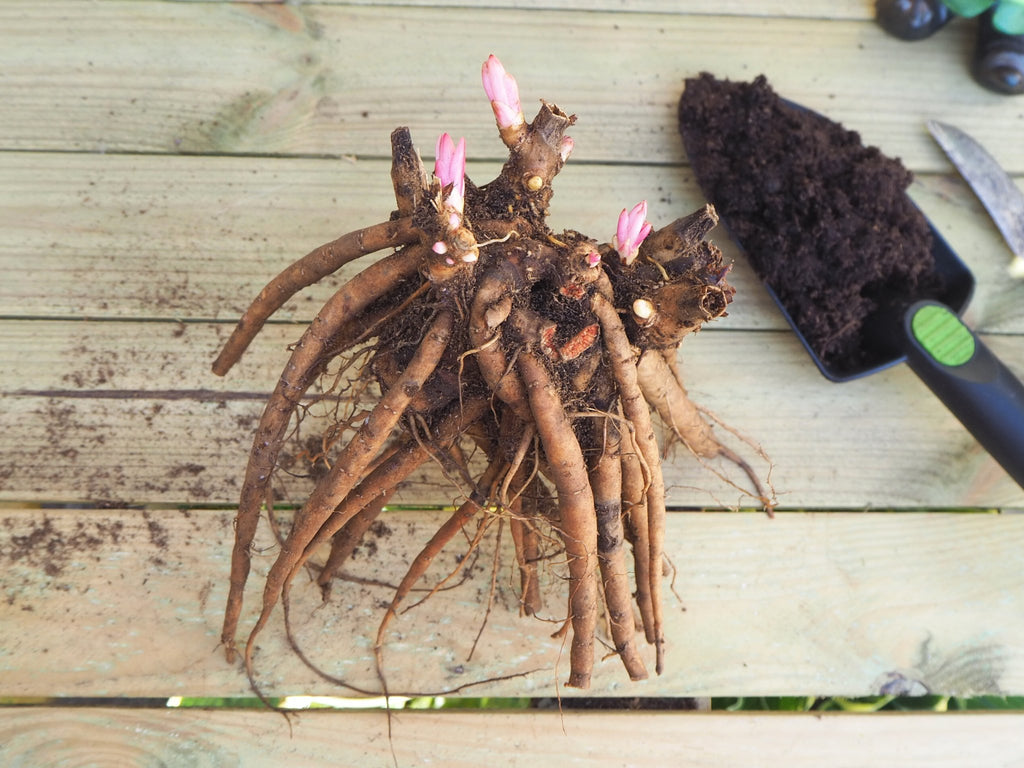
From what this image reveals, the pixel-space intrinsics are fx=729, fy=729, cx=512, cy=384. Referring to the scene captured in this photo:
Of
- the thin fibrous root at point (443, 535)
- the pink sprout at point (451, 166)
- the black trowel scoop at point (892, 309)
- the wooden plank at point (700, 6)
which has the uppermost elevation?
the wooden plank at point (700, 6)

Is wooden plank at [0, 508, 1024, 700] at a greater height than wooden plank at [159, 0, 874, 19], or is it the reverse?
wooden plank at [159, 0, 874, 19]

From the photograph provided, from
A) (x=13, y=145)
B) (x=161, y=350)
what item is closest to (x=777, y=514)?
(x=161, y=350)

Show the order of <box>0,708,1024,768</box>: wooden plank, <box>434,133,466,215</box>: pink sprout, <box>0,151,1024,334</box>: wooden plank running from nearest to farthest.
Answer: <box>434,133,466,215</box>: pink sprout → <box>0,708,1024,768</box>: wooden plank → <box>0,151,1024,334</box>: wooden plank

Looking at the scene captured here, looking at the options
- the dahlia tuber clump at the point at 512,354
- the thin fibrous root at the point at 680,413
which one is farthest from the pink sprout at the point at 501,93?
the thin fibrous root at the point at 680,413

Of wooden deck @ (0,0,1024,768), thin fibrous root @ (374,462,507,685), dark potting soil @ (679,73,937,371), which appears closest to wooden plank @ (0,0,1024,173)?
wooden deck @ (0,0,1024,768)

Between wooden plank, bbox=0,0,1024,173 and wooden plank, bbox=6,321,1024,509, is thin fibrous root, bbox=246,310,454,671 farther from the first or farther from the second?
wooden plank, bbox=0,0,1024,173

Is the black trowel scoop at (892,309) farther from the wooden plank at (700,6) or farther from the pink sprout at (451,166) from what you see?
the pink sprout at (451,166)

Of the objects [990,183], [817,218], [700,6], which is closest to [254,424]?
[817,218]
